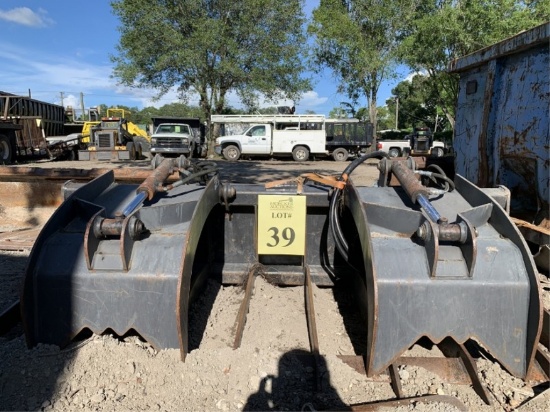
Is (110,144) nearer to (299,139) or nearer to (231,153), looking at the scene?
(231,153)

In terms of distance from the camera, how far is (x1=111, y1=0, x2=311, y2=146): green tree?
22781 millimetres

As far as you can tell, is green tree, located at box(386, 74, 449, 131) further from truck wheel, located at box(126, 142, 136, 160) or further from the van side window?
truck wheel, located at box(126, 142, 136, 160)

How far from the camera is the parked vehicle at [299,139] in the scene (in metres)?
22.8

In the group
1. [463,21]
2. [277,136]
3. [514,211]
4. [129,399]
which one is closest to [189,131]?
[277,136]

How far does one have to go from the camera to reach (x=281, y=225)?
11.1 feet

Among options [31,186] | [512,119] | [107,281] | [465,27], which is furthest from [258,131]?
[107,281]

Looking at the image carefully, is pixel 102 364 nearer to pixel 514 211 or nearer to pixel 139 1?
pixel 514 211

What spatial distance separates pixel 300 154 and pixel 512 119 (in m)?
18.7

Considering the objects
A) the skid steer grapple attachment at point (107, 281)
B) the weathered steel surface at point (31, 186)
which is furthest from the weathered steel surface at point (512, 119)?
the weathered steel surface at point (31, 186)

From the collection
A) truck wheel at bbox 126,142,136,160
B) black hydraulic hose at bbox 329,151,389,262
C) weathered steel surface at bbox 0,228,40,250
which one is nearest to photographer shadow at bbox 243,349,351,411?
black hydraulic hose at bbox 329,151,389,262

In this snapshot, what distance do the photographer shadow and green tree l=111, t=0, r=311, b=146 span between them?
872 inches

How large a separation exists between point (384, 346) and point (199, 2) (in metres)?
24.1

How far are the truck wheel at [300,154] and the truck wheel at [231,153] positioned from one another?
113 inches

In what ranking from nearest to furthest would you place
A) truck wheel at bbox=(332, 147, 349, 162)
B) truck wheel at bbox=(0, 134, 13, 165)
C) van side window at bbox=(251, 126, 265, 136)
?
truck wheel at bbox=(0, 134, 13, 165), van side window at bbox=(251, 126, 265, 136), truck wheel at bbox=(332, 147, 349, 162)
